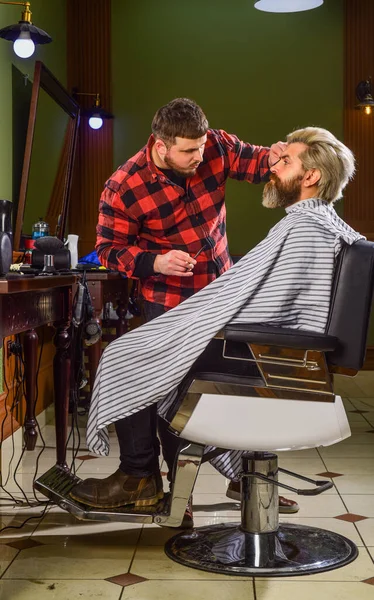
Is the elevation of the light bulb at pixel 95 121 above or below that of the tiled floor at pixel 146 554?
above

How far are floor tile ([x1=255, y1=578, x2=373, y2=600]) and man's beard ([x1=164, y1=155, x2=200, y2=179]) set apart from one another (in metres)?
1.28

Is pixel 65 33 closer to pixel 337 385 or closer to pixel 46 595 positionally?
pixel 337 385

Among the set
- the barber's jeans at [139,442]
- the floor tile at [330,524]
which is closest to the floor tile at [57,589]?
the barber's jeans at [139,442]

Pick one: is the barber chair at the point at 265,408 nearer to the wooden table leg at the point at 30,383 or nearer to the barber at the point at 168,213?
the barber at the point at 168,213

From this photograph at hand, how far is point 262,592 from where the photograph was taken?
7.07ft

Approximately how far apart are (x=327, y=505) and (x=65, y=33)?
3866 mm

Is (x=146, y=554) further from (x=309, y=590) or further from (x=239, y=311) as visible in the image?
(x=239, y=311)

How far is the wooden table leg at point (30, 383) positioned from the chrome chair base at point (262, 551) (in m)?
1.27

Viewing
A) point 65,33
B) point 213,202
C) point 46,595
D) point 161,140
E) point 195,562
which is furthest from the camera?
point 65,33

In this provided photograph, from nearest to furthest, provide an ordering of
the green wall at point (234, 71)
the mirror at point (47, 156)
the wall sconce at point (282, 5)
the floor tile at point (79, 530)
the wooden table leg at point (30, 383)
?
the floor tile at point (79, 530)
the wooden table leg at point (30, 383)
the mirror at point (47, 156)
the wall sconce at point (282, 5)
the green wall at point (234, 71)

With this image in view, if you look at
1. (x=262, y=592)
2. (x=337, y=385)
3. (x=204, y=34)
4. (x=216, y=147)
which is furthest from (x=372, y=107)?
(x=262, y=592)

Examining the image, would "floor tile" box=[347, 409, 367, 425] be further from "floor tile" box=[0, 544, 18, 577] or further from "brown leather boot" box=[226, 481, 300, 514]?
"floor tile" box=[0, 544, 18, 577]

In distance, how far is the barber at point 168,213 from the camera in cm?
272

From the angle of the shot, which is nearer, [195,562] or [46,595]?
[46,595]
